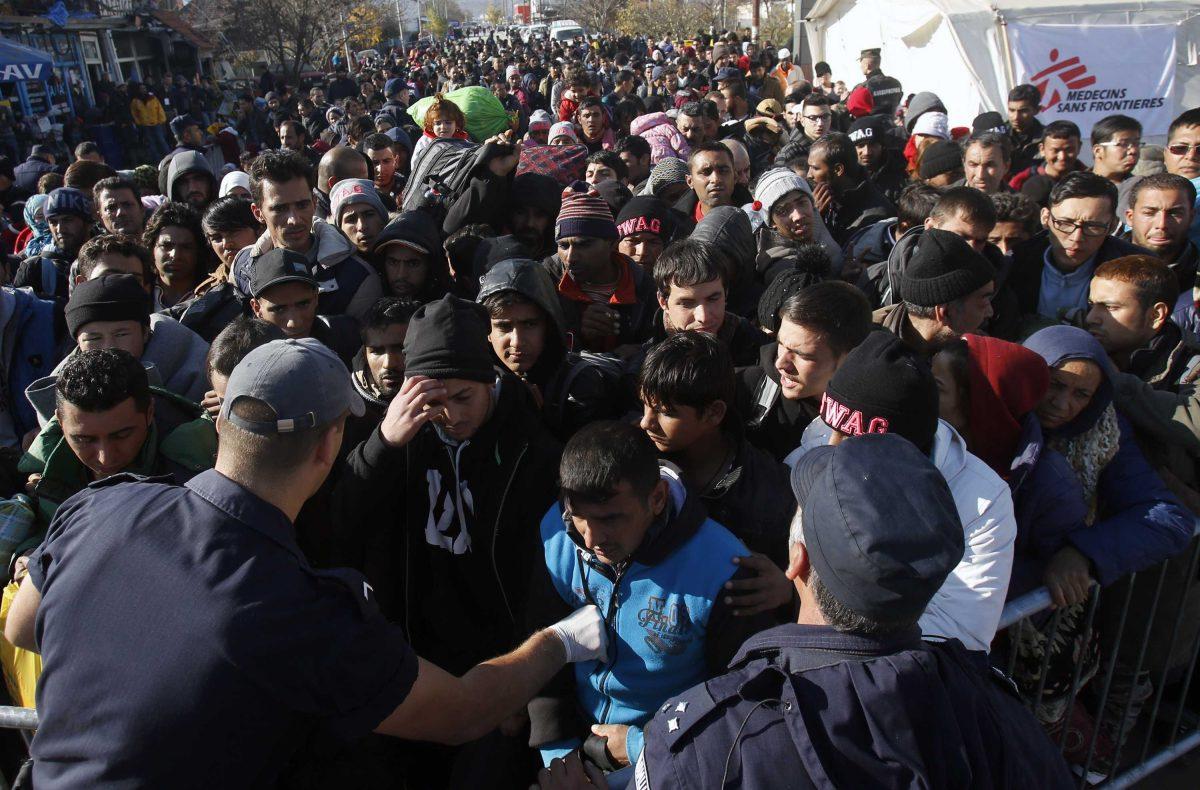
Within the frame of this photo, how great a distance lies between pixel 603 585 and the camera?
2.42m

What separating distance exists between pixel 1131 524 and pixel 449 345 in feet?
7.53

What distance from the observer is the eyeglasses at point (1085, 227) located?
13.6 ft

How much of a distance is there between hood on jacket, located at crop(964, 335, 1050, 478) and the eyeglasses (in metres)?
1.83

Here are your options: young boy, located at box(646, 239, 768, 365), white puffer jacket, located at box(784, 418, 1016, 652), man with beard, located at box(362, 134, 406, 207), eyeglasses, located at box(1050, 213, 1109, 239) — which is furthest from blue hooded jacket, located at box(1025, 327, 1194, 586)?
man with beard, located at box(362, 134, 406, 207)

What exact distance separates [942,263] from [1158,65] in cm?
1316

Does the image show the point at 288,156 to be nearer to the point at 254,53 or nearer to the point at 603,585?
the point at 603,585

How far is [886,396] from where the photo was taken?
7.72 feet

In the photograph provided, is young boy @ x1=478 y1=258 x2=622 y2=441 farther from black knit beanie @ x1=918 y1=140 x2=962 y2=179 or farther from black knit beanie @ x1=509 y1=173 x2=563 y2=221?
black knit beanie @ x1=918 y1=140 x2=962 y2=179

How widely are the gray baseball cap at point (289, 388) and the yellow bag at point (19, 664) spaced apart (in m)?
1.15

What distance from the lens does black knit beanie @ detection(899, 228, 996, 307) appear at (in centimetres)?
332

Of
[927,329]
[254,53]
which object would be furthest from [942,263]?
[254,53]

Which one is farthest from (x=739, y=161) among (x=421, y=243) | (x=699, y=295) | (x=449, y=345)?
(x=449, y=345)

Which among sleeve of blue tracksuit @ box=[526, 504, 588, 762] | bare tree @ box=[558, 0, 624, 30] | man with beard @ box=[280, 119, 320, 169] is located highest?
bare tree @ box=[558, 0, 624, 30]

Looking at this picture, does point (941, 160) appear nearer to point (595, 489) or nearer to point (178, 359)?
point (595, 489)
